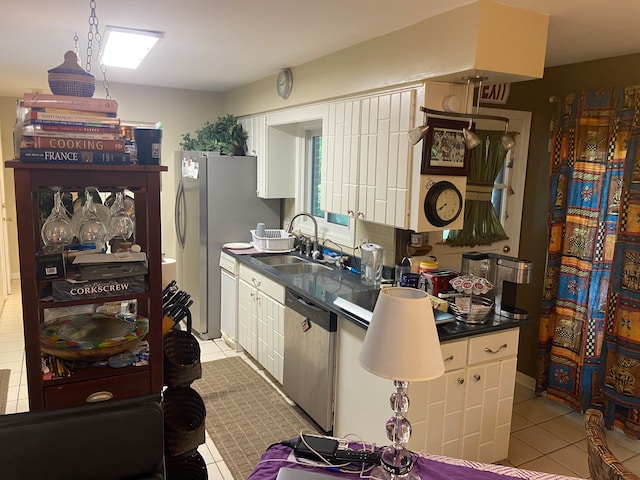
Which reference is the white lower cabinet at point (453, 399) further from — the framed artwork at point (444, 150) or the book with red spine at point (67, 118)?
the book with red spine at point (67, 118)

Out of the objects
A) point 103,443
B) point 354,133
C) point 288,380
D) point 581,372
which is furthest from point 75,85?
point 581,372

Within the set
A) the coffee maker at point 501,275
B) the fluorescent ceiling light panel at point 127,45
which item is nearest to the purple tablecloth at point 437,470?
the coffee maker at point 501,275

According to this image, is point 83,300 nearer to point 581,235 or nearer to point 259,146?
point 581,235

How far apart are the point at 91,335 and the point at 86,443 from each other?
442 millimetres

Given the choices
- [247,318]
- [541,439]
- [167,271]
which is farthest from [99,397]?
[541,439]

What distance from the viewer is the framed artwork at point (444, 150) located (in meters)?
2.65

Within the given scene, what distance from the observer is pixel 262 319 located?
3.79m

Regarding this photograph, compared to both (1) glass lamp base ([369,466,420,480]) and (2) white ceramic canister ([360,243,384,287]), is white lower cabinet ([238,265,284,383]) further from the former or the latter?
(1) glass lamp base ([369,466,420,480])

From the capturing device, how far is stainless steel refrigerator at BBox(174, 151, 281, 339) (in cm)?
445

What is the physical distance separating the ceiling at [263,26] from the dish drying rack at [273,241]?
148 cm

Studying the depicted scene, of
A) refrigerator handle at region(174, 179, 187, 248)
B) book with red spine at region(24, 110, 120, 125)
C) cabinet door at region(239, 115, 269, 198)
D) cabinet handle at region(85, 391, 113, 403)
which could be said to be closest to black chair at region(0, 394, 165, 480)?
cabinet handle at region(85, 391, 113, 403)

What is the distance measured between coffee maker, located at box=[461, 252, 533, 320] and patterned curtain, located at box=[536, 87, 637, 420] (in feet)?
2.73

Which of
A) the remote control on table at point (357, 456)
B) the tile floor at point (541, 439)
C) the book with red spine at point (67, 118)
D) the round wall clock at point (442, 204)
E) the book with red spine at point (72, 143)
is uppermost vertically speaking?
the book with red spine at point (67, 118)

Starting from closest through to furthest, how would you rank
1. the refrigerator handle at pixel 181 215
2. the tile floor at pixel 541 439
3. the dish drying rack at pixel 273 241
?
the tile floor at pixel 541 439 < the dish drying rack at pixel 273 241 < the refrigerator handle at pixel 181 215
